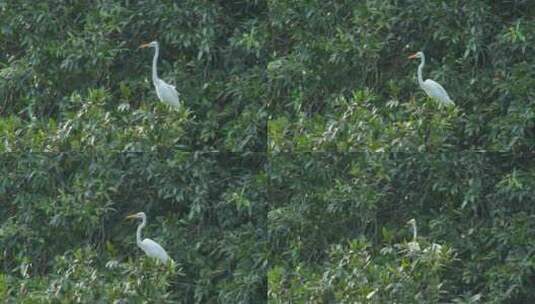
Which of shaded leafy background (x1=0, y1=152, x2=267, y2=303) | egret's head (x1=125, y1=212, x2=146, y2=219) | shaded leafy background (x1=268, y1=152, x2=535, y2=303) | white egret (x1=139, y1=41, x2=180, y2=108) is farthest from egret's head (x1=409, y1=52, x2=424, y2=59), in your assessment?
egret's head (x1=125, y1=212, x2=146, y2=219)

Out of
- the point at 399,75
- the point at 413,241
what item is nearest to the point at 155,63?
the point at 399,75

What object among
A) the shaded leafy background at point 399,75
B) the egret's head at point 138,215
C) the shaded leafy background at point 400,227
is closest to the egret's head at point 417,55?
the shaded leafy background at point 399,75

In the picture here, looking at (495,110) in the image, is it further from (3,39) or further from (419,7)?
(3,39)

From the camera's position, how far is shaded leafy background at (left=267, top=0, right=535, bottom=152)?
6820 mm

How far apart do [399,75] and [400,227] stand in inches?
25.1

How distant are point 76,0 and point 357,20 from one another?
1225 millimetres

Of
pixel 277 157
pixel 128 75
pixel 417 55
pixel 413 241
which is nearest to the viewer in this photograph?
pixel 413 241

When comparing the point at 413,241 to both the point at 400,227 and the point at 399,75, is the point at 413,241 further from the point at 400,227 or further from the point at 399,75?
the point at 399,75

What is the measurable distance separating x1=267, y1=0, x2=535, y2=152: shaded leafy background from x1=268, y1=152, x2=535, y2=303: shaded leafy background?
3.3 inches

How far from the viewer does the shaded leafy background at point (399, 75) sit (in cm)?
682

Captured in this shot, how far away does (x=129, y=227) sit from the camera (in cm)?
698

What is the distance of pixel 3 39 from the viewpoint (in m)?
7.29

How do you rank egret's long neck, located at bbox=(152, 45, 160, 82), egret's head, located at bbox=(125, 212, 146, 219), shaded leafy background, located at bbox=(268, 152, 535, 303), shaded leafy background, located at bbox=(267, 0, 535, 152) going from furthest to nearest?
egret's long neck, located at bbox=(152, 45, 160, 82) → egret's head, located at bbox=(125, 212, 146, 219) → shaded leafy background, located at bbox=(267, 0, 535, 152) → shaded leafy background, located at bbox=(268, 152, 535, 303)

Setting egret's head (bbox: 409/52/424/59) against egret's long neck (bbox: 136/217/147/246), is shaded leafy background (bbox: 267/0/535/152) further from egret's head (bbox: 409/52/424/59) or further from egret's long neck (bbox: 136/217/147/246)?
egret's long neck (bbox: 136/217/147/246)
